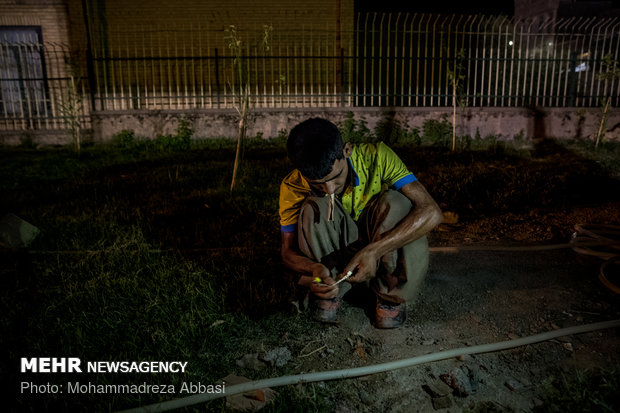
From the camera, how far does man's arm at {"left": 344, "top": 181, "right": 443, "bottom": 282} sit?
7.30 ft

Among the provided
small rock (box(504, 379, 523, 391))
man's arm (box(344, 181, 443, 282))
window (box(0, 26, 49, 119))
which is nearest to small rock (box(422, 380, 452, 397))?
small rock (box(504, 379, 523, 391))

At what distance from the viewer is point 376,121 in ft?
32.5

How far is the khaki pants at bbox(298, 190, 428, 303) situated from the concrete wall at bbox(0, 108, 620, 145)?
7.72 meters

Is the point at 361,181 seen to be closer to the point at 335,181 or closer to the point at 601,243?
the point at 335,181

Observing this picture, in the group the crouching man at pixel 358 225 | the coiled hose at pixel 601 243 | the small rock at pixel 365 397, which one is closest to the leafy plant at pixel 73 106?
the crouching man at pixel 358 225

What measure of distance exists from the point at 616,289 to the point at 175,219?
13.0 ft

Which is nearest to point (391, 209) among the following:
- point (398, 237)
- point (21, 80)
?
point (398, 237)

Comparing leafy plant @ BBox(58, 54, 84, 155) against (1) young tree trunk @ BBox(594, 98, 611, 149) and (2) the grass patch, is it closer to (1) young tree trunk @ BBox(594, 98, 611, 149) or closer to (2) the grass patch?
(2) the grass patch

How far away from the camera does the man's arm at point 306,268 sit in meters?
2.34

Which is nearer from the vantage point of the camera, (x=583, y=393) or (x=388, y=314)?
(x=583, y=393)

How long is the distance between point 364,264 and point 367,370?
0.54 meters

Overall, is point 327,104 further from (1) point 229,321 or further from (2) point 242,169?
(1) point 229,321

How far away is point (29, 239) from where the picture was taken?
3.81 metres

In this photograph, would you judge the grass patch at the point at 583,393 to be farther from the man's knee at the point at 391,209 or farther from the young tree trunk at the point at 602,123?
the young tree trunk at the point at 602,123
